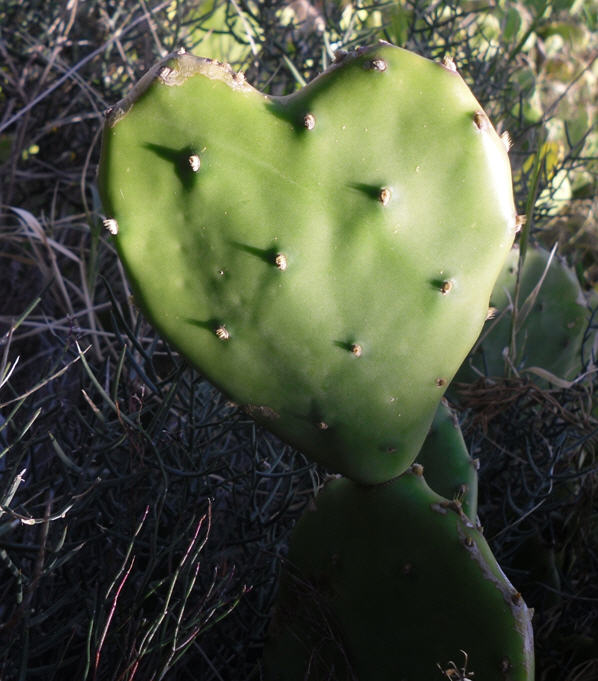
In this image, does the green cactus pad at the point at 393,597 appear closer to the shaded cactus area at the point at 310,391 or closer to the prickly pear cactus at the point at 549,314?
the shaded cactus area at the point at 310,391

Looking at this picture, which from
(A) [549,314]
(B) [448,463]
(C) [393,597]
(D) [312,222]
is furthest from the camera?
(A) [549,314]

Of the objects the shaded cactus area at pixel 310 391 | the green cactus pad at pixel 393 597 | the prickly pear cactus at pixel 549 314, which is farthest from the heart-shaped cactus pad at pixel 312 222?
the prickly pear cactus at pixel 549 314

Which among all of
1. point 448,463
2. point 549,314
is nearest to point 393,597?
point 448,463

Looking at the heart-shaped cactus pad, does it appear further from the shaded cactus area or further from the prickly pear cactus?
the prickly pear cactus

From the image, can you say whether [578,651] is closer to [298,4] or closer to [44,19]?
[44,19]

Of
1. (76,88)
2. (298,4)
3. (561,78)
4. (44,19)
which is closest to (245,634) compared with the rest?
(76,88)

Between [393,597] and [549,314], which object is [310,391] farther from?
[549,314]

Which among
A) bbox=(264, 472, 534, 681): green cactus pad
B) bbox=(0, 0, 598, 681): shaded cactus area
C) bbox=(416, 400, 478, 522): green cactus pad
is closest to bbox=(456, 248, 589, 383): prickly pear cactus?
bbox=(0, 0, 598, 681): shaded cactus area
